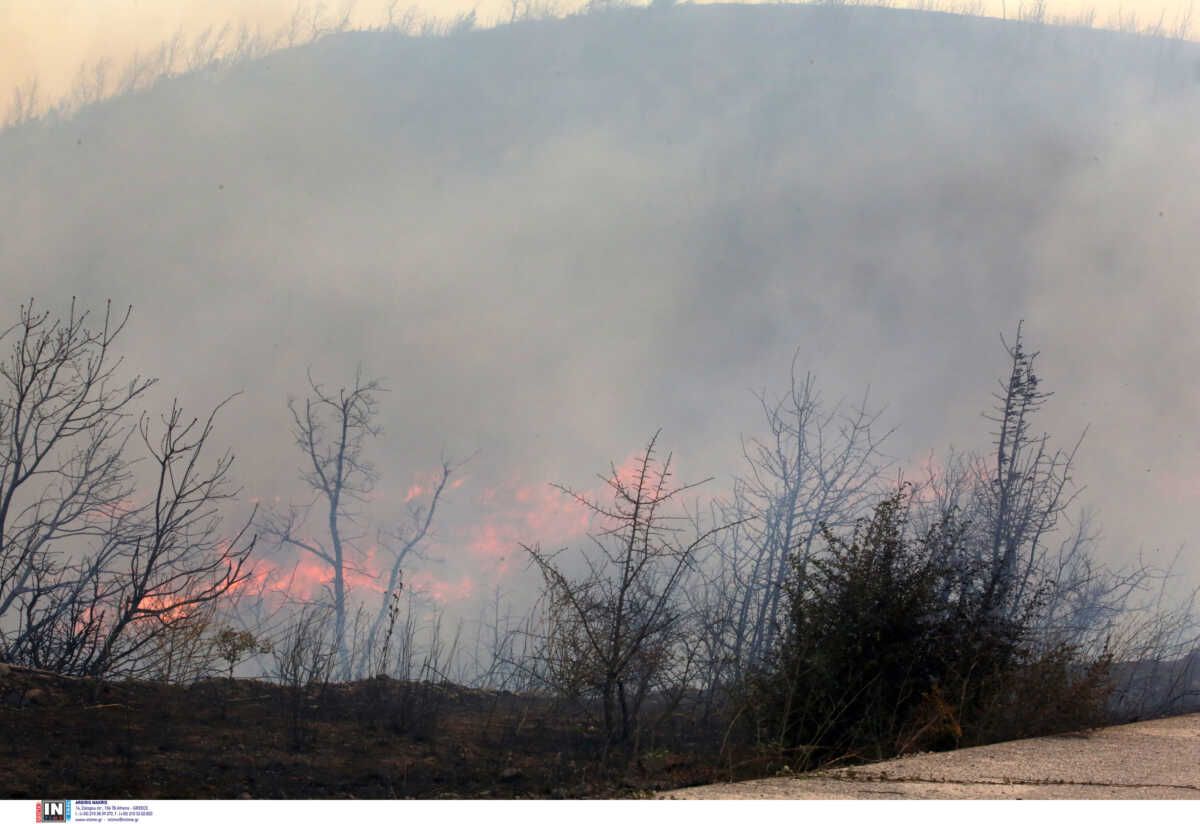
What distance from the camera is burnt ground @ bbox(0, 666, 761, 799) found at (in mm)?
4711

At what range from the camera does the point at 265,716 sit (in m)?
6.29

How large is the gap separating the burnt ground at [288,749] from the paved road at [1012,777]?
0.57 metres

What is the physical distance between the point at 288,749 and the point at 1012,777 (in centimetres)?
364

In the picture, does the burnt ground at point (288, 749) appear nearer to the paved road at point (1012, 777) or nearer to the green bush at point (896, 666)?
the paved road at point (1012, 777)

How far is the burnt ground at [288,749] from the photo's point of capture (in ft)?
15.5

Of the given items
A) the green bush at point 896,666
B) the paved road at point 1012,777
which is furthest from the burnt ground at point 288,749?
the green bush at point 896,666

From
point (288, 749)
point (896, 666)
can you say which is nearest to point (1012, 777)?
A: point (896, 666)

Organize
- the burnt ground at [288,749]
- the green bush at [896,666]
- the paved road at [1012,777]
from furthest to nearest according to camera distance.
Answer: the green bush at [896,666]
the burnt ground at [288,749]
the paved road at [1012,777]

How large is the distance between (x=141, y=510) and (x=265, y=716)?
220 cm

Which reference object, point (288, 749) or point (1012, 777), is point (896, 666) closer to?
point (1012, 777)

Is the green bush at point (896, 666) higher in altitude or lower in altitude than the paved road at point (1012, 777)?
higher
